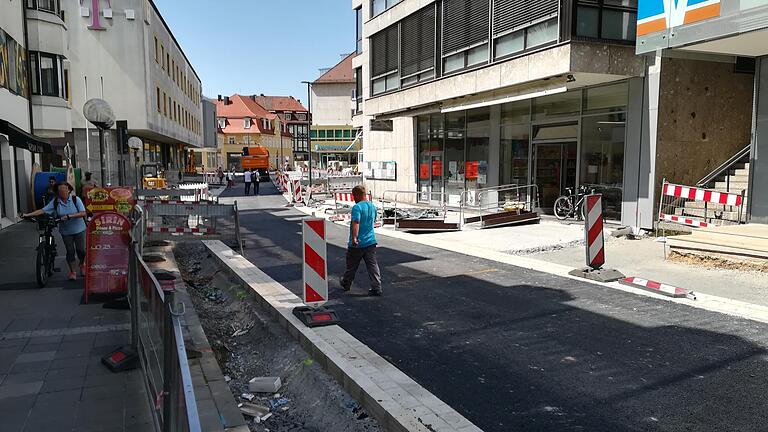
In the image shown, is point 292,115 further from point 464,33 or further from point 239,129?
point 464,33

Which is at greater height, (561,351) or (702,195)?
(702,195)

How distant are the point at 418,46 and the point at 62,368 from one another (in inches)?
723

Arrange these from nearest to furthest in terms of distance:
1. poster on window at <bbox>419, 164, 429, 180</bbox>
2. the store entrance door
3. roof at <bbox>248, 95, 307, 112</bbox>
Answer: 1. the store entrance door
2. poster on window at <bbox>419, 164, 429, 180</bbox>
3. roof at <bbox>248, 95, 307, 112</bbox>

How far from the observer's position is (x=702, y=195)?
12008mm

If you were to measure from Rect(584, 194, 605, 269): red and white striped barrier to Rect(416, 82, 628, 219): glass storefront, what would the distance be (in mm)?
6414

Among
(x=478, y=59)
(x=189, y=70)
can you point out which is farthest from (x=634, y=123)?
(x=189, y=70)

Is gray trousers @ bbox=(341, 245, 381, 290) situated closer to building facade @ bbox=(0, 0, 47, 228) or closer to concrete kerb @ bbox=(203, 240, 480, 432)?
concrete kerb @ bbox=(203, 240, 480, 432)

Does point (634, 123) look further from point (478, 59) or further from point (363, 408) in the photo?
point (363, 408)

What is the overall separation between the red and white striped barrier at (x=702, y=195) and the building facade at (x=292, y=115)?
370 feet

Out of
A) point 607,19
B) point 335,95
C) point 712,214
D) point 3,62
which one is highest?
point 335,95

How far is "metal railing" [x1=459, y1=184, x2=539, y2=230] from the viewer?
17.6m

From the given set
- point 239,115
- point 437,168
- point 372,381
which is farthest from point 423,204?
point 239,115

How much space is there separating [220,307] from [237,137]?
9392 centimetres

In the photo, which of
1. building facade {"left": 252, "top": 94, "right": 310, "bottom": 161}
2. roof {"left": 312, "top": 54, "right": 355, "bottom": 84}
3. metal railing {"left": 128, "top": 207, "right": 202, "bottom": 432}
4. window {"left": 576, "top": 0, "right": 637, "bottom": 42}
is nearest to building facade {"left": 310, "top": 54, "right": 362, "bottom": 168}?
roof {"left": 312, "top": 54, "right": 355, "bottom": 84}
